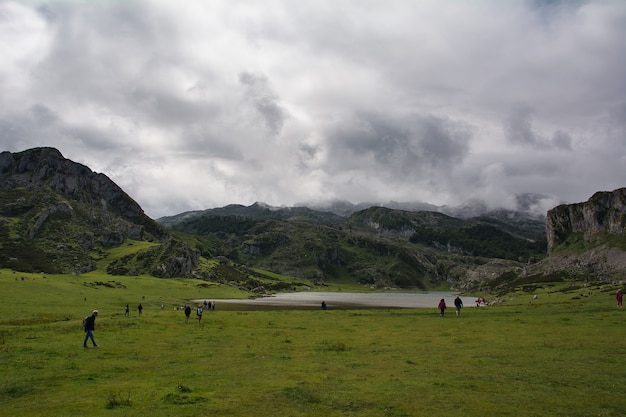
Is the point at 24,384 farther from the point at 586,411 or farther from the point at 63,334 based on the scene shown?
the point at 586,411

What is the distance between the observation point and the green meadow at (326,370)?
18.8 meters

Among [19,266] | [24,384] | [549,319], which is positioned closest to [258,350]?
[24,384]

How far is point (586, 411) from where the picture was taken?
1750 centimetres

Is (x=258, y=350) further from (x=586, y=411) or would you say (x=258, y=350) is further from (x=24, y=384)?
(x=586, y=411)

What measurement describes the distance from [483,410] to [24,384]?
24.8m

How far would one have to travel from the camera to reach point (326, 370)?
27422 millimetres

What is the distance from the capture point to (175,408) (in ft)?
61.0

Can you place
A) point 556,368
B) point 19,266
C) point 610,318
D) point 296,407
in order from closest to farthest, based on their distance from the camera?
point 296,407
point 556,368
point 610,318
point 19,266

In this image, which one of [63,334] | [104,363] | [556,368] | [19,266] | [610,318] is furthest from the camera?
[19,266]

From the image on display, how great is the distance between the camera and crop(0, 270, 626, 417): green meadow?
18797mm

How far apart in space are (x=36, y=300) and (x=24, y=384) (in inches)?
3355

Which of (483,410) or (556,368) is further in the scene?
(556,368)

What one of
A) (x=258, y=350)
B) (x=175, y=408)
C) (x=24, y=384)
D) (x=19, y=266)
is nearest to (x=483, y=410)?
(x=175, y=408)

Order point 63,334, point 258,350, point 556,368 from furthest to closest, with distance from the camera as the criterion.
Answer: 1. point 63,334
2. point 258,350
3. point 556,368
